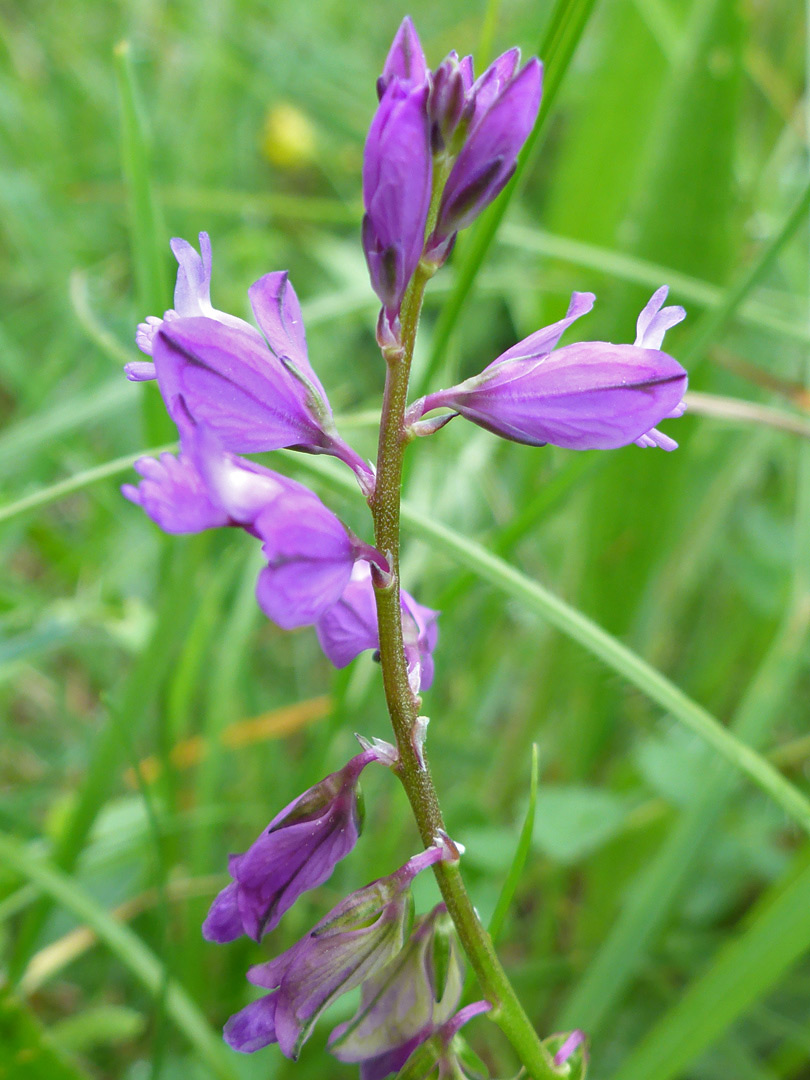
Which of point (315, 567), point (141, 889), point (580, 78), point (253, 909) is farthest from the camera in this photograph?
point (580, 78)

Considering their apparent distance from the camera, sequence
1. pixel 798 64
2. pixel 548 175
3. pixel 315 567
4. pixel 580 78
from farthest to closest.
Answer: pixel 548 175 < pixel 580 78 < pixel 798 64 < pixel 315 567

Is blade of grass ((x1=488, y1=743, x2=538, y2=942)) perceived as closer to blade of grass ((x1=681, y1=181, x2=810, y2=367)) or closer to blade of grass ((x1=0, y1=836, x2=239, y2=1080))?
blade of grass ((x1=0, y1=836, x2=239, y2=1080))

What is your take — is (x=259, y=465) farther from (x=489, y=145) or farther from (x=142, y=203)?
(x=142, y=203)

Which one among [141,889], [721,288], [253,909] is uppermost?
[721,288]

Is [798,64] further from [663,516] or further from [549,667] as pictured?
[549,667]

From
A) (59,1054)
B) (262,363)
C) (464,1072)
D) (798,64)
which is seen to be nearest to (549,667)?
(59,1054)

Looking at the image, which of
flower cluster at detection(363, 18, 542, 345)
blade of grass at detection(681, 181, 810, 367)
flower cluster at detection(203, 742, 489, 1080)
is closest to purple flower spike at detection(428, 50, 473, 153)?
flower cluster at detection(363, 18, 542, 345)

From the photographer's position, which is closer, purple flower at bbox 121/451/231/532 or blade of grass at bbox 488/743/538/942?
purple flower at bbox 121/451/231/532

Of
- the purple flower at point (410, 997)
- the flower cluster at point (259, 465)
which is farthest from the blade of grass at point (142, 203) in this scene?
the purple flower at point (410, 997)
